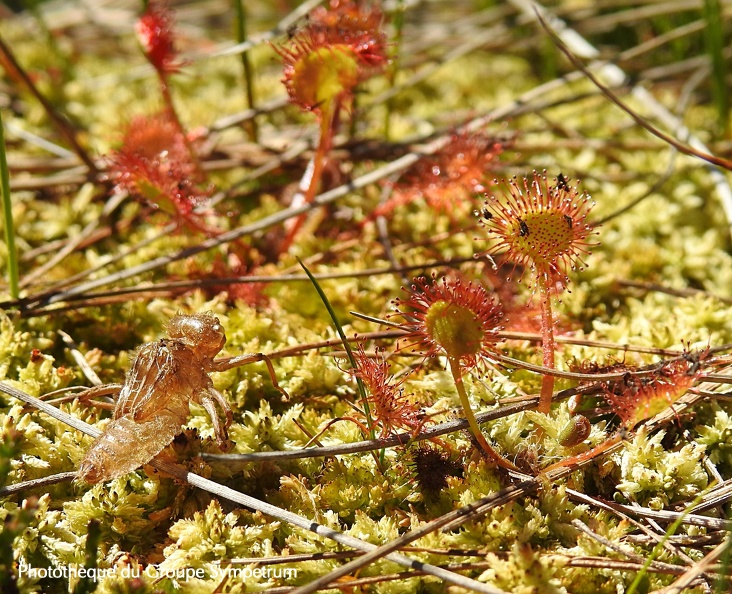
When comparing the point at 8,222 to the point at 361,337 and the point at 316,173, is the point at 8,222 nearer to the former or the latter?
the point at 316,173

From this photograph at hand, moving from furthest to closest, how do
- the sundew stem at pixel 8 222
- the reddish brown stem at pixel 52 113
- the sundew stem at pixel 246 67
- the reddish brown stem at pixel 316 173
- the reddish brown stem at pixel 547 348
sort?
the sundew stem at pixel 246 67, the reddish brown stem at pixel 52 113, the reddish brown stem at pixel 316 173, the sundew stem at pixel 8 222, the reddish brown stem at pixel 547 348

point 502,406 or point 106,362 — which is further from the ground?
point 106,362

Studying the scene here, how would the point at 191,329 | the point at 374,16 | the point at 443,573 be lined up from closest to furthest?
the point at 443,573 → the point at 191,329 → the point at 374,16

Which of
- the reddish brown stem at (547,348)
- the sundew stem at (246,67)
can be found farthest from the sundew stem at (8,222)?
the reddish brown stem at (547,348)

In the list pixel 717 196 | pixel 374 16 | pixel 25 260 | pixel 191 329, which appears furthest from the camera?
pixel 717 196

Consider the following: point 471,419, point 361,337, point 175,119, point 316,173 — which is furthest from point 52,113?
point 471,419

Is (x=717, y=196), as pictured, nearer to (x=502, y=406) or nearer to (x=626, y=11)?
(x=626, y=11)

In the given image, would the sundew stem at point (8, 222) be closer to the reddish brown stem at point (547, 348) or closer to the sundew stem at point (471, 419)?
the sundew stem at point (471, 419)

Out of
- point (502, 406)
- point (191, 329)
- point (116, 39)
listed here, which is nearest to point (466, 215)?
point (502, 406)
